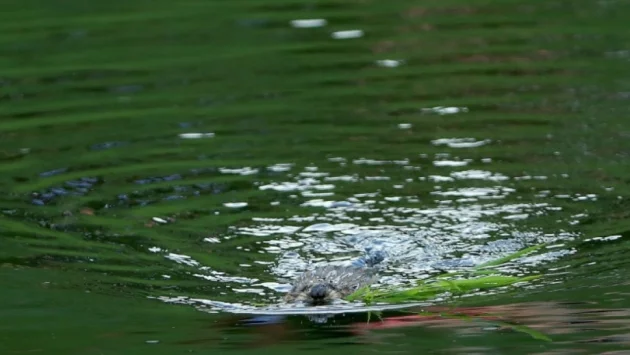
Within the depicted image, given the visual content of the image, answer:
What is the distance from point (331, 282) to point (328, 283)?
0.04 metres

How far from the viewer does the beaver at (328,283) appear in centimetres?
636

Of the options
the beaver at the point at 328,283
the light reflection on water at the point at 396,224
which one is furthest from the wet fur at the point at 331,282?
the light reflection on water at the point at 396,224

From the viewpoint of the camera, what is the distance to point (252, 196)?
27.7 feet

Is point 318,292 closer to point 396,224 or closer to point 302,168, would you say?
point 396,224

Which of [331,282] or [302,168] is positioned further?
[302,168]

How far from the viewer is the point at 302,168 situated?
8.91 m

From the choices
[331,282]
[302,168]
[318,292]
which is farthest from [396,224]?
[318,292]

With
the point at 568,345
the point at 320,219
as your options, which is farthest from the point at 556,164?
the point at 568,345

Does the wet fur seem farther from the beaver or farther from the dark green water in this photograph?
the dark green water

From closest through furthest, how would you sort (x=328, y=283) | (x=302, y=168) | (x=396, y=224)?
(x=328, y=283), (x=396, y=224), (x=302, y=168)

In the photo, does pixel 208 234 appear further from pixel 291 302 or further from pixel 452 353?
pixel 452 353

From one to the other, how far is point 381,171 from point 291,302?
251 cm

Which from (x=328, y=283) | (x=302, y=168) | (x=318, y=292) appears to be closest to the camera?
(x=318, y=292)

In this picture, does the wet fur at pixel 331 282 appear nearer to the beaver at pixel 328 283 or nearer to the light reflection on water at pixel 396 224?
the beaver at pixel 328 283
